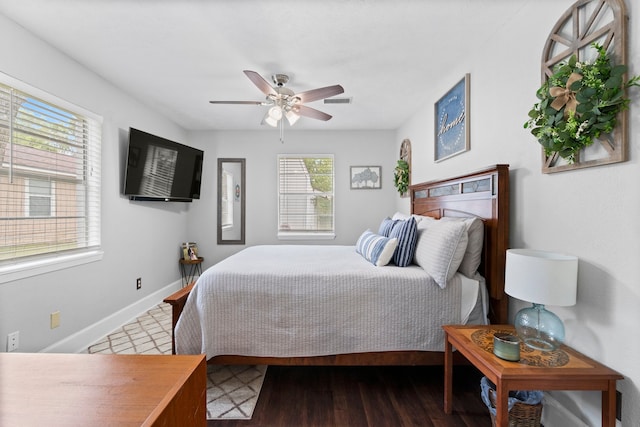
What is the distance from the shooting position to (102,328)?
2809 mm

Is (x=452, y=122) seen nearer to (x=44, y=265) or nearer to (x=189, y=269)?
(x=44, y=265)

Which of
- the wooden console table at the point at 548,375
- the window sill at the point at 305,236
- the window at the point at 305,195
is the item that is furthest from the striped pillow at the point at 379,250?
the window at the point at 305,195

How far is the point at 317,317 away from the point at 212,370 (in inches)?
39.4

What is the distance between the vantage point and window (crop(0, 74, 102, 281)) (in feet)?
6.57

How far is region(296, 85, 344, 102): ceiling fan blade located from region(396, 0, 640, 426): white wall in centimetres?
113

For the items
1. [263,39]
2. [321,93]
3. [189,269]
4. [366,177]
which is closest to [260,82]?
[263,39]

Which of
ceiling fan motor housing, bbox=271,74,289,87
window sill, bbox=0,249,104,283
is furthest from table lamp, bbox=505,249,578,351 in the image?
window sill, bbox=0,249,104,283

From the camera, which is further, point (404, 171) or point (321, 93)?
point (404, 171)

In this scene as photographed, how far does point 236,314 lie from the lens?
1.98 m

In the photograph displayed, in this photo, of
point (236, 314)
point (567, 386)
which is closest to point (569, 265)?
point (567, 386)

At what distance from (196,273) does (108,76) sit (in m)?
2.88

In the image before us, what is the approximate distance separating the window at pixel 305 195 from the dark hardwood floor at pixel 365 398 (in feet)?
8.61

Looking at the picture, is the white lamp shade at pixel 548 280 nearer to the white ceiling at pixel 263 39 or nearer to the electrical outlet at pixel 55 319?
the white ceiling at pixel 263 39

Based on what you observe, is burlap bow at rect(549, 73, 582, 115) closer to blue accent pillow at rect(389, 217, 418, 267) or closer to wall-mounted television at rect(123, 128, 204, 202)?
blue accent pillow at rect(389, 217, 418, 267)
